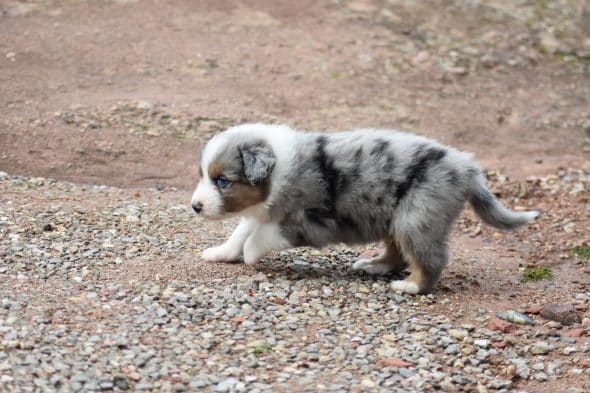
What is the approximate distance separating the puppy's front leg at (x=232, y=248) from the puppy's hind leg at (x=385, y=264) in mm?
1027

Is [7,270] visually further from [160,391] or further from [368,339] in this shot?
[368,339]

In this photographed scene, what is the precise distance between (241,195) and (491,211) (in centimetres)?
210

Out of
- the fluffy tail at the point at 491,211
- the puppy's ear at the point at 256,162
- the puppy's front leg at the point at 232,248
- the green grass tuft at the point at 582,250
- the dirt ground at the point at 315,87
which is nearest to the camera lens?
the puppy's ear at the point at 256,162

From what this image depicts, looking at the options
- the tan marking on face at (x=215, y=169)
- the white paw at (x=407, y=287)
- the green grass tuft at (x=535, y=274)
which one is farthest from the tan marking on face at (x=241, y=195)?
the green grass tuft at (x=535, y=274)

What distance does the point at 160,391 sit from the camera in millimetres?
5723

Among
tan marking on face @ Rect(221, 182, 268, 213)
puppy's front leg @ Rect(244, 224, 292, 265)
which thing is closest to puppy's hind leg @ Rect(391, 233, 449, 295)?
puppy's front leg @ Rect(244, 224, 292, 265)

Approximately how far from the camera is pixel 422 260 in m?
7.46

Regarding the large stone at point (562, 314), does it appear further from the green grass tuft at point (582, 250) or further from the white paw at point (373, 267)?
the green grass tuft at point (582, 250)

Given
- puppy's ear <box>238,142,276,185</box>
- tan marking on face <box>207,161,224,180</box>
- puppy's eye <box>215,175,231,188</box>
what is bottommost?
puppy's eye <box>215,175,231,188</box>

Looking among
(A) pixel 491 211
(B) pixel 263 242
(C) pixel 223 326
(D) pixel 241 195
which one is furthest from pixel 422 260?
(C) pixel 223 326

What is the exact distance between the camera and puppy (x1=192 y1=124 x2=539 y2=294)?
291 inches

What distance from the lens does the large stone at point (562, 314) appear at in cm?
737

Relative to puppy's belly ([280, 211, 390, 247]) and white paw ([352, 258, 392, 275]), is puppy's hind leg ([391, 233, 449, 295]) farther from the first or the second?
white paw ([352, 258, 392, 275])

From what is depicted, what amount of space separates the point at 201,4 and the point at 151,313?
30.9 ft
